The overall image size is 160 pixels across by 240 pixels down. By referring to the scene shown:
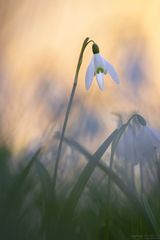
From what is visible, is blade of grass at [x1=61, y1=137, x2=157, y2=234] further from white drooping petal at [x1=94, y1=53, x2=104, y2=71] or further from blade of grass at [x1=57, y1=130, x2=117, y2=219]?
white drooping petal at [x1=94, y1=53, x2=104, y2=71]

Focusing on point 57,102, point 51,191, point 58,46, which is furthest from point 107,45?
point 51,191

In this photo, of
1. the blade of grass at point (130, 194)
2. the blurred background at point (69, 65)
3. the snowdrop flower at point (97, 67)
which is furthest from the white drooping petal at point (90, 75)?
the blade of grass at point (130, 194)

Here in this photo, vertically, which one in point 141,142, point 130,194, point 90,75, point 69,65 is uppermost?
point 69,65

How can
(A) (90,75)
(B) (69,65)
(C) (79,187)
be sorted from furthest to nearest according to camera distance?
(B) (69,65) → (A) (90,75) → (C) (79,187)

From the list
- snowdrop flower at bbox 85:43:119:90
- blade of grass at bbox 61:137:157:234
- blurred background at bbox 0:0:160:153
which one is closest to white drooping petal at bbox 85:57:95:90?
snowdrop flower at bbox 85:43:119:90

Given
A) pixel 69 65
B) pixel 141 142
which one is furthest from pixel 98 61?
pixel 69 65

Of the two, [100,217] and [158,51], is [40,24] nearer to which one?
[158,51]

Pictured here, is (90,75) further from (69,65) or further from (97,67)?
(69,65)

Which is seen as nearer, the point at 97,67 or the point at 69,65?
the point at 97,67

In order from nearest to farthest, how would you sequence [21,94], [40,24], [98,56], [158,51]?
[98,56]
[21,94]
[40,24]
[158,51]
